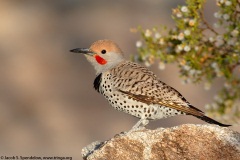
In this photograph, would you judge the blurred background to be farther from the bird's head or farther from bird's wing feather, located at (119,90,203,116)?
bird's wing feather, located at (119,90,203,116)

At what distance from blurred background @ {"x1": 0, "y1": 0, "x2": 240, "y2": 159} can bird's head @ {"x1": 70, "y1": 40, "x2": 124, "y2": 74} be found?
4.57 meters

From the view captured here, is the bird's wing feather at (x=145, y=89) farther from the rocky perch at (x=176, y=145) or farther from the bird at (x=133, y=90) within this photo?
the rocky perch at (x=176, y=145)

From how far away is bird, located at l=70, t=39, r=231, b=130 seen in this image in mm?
8016

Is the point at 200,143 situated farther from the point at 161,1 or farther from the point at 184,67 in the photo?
the point at 161,1

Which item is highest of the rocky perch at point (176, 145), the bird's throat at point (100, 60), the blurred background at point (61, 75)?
the bird's throat at point (100, 60)

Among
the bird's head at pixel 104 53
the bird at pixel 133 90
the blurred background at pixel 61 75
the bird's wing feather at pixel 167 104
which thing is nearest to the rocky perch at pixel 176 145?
the bird at pixel 133 90

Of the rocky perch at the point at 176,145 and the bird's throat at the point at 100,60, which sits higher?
the bird's throat at the point at 100,60

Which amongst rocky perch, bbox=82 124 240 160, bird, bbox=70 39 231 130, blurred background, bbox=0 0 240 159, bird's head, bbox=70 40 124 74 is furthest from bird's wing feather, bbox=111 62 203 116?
blurred background, bbox=0 0 240 159

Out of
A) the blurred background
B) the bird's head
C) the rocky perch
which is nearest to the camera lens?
the rocky perch

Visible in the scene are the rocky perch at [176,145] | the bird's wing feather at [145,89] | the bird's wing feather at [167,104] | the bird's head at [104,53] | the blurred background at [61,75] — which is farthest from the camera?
the blurred background at [61,75]

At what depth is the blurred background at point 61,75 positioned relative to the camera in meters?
15.7

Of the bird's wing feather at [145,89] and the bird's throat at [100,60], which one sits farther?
the bird's throat at [100,60]

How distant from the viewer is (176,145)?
674 cm

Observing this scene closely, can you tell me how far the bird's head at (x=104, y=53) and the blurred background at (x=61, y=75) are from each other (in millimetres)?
4566
